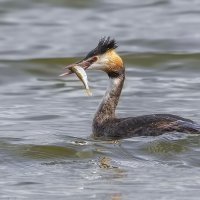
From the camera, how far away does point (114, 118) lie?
12.7m

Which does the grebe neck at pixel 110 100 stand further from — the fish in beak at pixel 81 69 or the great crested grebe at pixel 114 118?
the fish in beak at pixel 81 69

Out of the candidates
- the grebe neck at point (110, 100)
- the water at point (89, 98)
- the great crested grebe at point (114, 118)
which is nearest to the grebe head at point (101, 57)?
the great crested grebe at point (114, 118)

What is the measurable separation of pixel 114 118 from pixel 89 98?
263 centimetres

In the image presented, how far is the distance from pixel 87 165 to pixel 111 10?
11.4 m

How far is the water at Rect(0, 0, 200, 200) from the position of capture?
9992mm

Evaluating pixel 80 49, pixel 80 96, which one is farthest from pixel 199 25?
pixel 80 96

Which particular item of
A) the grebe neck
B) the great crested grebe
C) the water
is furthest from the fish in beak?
the water

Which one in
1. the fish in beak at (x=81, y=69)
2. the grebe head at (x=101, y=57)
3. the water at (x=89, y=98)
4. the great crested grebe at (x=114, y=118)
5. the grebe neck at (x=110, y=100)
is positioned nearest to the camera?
the water at (x=89, y=98)

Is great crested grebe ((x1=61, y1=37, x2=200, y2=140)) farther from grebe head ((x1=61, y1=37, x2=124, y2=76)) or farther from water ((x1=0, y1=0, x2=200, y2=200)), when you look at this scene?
water ((x1=0, y1=0, x2=200, y2=200))

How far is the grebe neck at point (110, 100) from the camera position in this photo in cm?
1270

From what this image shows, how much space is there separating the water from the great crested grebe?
129 millimetres

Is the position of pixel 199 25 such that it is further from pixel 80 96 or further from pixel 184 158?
pixel 184 158

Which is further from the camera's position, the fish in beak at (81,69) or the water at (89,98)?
the fish in beak at (81,69)

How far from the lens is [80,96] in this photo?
15.4 metres
